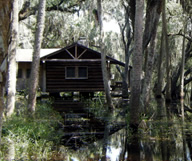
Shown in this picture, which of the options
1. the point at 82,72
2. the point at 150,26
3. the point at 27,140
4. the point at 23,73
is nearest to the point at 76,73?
the point at 82,72

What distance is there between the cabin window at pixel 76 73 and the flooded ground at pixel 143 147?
1325 centimetres

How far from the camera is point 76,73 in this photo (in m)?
24.4

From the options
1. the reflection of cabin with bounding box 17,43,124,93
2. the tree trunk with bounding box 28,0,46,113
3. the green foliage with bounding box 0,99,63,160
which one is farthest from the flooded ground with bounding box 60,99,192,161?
the reflection of cabin with bounding box 17,43,124,93

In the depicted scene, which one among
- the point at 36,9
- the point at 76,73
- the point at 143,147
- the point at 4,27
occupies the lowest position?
the point at 143,147

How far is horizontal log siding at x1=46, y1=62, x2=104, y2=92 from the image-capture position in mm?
23859

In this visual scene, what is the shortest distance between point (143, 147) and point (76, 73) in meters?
16.3

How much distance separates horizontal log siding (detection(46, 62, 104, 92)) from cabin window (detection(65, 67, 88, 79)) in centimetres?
28

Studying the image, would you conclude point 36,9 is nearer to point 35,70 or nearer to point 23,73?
point 35,70

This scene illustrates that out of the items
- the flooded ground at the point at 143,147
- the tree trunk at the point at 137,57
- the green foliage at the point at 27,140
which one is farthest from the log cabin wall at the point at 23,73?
the green foliage at the point at 27,140

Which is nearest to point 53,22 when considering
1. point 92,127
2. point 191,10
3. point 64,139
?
point 191,10

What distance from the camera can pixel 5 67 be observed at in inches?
91.2

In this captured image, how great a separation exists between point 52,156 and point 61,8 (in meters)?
14.8

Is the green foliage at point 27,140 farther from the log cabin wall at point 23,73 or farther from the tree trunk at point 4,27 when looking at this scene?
the log cabin wall at point 23,73

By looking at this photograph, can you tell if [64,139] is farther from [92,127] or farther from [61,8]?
A: [61,8]
